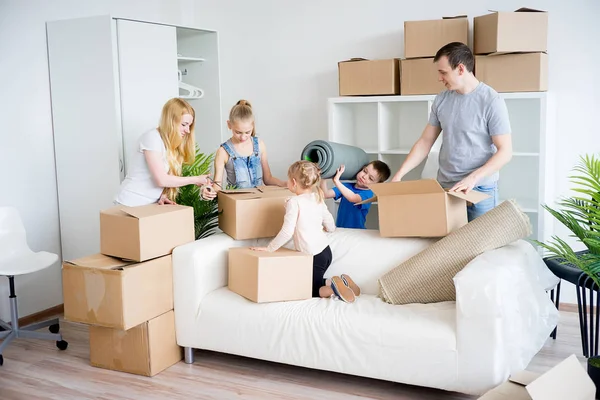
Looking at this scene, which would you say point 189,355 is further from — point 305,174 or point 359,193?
point 359,193

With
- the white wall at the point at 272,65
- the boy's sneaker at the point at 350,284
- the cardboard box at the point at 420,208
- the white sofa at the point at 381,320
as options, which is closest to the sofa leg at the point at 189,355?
the white sofa at the point at 381,320

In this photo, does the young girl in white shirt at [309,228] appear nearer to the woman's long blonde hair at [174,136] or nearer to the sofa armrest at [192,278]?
the sofa armrest at [192,278]

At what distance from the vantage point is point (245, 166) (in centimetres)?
384

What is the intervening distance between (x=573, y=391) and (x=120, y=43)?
2.88 meters

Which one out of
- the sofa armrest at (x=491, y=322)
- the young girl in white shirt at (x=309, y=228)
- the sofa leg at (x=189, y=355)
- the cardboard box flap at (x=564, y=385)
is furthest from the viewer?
the sofa leg at (x=189, y=355)

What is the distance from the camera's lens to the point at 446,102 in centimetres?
336

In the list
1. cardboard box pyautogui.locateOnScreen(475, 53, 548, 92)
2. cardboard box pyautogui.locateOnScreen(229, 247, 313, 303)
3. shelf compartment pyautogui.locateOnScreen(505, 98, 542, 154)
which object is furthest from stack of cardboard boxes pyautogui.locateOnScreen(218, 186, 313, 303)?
shelf compartment pyautogui.locateOnScreen(505, 98, 542, 154)

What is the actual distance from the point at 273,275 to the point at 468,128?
118 centimetres

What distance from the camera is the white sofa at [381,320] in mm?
2637

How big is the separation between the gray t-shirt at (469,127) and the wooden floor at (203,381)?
0.99 m

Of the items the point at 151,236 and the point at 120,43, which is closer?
the point at 151,236

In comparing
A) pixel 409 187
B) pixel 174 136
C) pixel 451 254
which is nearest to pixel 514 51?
pixel 409 187

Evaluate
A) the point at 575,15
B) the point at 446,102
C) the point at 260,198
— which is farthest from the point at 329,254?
the point at 575,15

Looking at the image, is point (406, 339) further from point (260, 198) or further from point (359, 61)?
point (359, 61)
